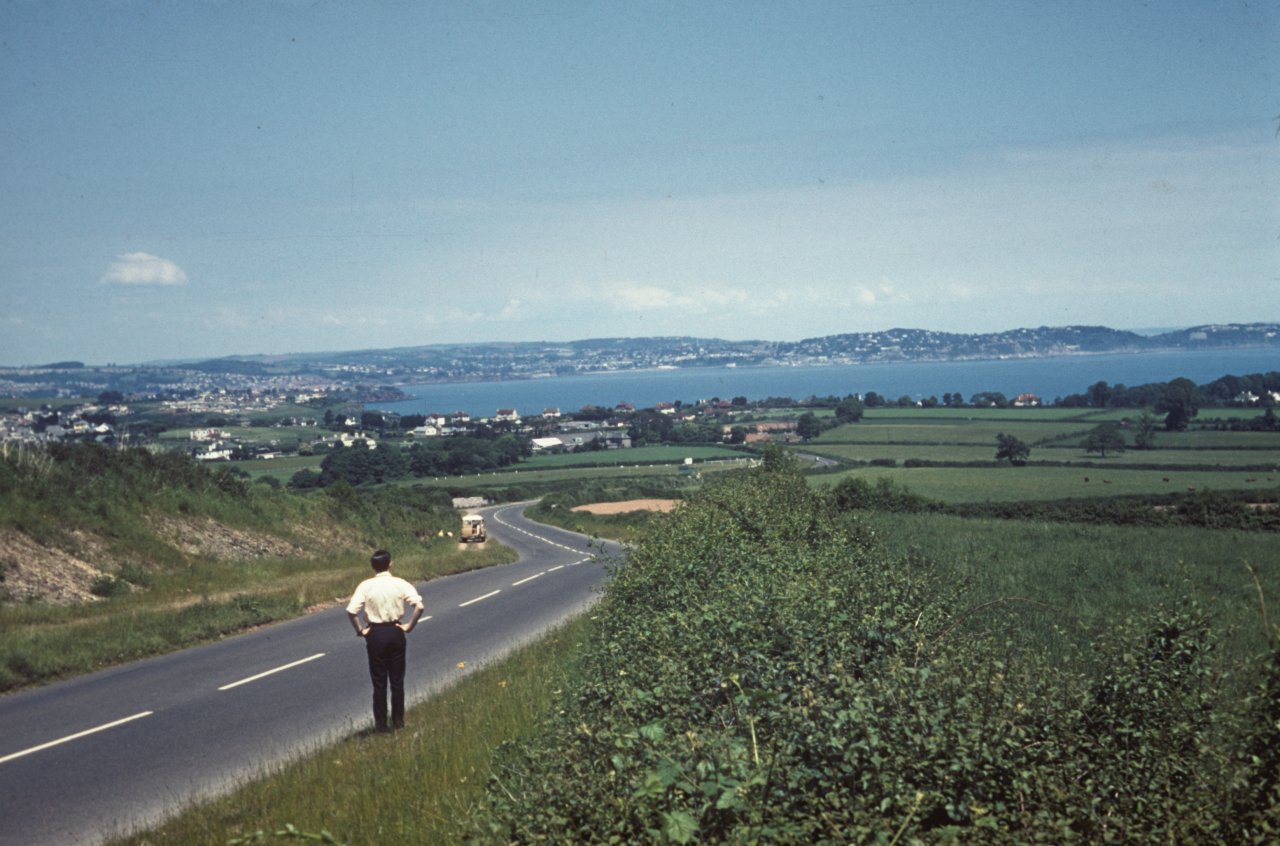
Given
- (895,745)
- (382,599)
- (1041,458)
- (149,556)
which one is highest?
(895,745)

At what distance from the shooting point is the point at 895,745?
4766 millimetres

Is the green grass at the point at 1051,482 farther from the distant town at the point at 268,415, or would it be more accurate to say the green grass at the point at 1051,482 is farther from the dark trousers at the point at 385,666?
the dark trousers at the point at 385,666

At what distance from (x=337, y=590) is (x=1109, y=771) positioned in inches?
828

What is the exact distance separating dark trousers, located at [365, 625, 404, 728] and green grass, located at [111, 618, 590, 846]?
251 mm

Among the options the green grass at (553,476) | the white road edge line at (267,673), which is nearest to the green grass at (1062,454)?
the green grass at (553,476)

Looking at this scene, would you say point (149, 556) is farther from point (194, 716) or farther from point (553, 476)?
point (553, 476)

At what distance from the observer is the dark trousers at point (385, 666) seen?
10.2 m

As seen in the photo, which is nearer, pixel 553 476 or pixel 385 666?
pixel 385 666

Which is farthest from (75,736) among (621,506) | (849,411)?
(849,411)

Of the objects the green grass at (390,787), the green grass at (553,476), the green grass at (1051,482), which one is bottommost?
the green grass at (553,476)

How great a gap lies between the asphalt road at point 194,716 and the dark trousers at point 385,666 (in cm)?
58

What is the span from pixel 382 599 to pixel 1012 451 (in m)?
66.9

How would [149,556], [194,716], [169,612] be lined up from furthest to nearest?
[149,556], [169,612], [194,716]

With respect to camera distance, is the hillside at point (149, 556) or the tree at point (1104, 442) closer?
the hillside at point (149, 556)
